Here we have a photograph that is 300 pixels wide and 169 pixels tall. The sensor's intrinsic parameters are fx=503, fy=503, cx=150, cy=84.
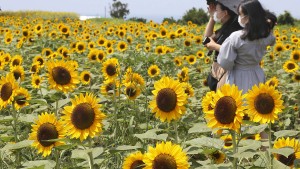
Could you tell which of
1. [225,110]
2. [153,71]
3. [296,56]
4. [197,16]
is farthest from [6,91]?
[197,16]

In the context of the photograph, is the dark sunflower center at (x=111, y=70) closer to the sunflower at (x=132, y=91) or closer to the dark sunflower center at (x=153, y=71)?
the sunflower at (x=132, y=91)

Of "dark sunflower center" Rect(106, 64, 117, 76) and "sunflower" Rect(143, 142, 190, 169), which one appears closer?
"sunflower" Rect(143, 142, 190, 169)

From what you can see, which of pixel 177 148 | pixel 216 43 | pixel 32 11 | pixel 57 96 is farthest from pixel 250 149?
pixel 32 11

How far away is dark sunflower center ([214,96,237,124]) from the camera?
2116 mm

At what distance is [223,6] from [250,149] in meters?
2.14

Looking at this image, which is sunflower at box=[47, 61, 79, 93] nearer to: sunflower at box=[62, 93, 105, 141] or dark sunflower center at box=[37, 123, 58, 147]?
dark sunflower center at box=[37, 123, 58, 147]

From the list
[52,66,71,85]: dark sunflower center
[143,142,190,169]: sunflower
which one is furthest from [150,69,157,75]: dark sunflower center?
[143,142,190,169]: sunflower

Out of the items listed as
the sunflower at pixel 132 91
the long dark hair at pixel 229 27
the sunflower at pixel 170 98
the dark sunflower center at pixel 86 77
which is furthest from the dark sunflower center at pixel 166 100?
the dark sunflower center at pixel 86 77

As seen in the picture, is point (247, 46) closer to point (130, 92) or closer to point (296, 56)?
point (130, 92)

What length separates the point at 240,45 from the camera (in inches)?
153

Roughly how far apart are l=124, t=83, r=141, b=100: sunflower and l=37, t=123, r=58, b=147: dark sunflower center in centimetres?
129

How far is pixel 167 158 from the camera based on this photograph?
6.53 feet

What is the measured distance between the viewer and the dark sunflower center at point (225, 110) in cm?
212

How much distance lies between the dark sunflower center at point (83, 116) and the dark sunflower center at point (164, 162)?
49cm
